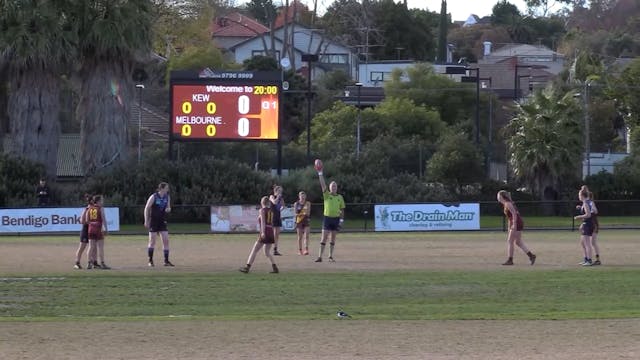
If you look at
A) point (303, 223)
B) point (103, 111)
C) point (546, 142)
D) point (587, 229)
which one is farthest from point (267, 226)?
point (546, 142)

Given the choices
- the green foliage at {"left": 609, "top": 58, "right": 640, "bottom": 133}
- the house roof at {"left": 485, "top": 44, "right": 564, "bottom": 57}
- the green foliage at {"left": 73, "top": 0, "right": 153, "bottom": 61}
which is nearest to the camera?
the green foliage at {"left": 73, "top": 0, "right": 153, "bottom": 61}

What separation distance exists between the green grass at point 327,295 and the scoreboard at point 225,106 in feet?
62.4

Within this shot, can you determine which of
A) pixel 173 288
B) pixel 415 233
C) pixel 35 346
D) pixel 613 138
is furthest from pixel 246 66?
pixel 35 346

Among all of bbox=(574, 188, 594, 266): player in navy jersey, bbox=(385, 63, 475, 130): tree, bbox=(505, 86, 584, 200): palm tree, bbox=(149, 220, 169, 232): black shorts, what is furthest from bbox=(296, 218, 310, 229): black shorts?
bbox=(385, 63, 475, 130): tree

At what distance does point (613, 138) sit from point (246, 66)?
2706cm

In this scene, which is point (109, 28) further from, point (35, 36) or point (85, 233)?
point (85, 233)

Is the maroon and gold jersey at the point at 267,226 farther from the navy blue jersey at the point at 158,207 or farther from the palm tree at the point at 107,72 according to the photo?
the palm tree at the point at 107,72

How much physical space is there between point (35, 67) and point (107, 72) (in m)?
3.09

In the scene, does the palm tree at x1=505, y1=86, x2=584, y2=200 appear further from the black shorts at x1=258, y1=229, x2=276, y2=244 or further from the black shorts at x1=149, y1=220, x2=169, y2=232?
the black shorts at x1=258, y1=229, x2=276, y2=244

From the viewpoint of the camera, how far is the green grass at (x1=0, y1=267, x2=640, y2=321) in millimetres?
16703

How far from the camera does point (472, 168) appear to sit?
55656mm

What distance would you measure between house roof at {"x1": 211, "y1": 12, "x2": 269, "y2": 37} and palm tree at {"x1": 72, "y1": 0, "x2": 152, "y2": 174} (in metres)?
57.4

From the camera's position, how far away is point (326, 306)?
17.7 meters

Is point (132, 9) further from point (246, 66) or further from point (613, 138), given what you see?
point (613, 138)
